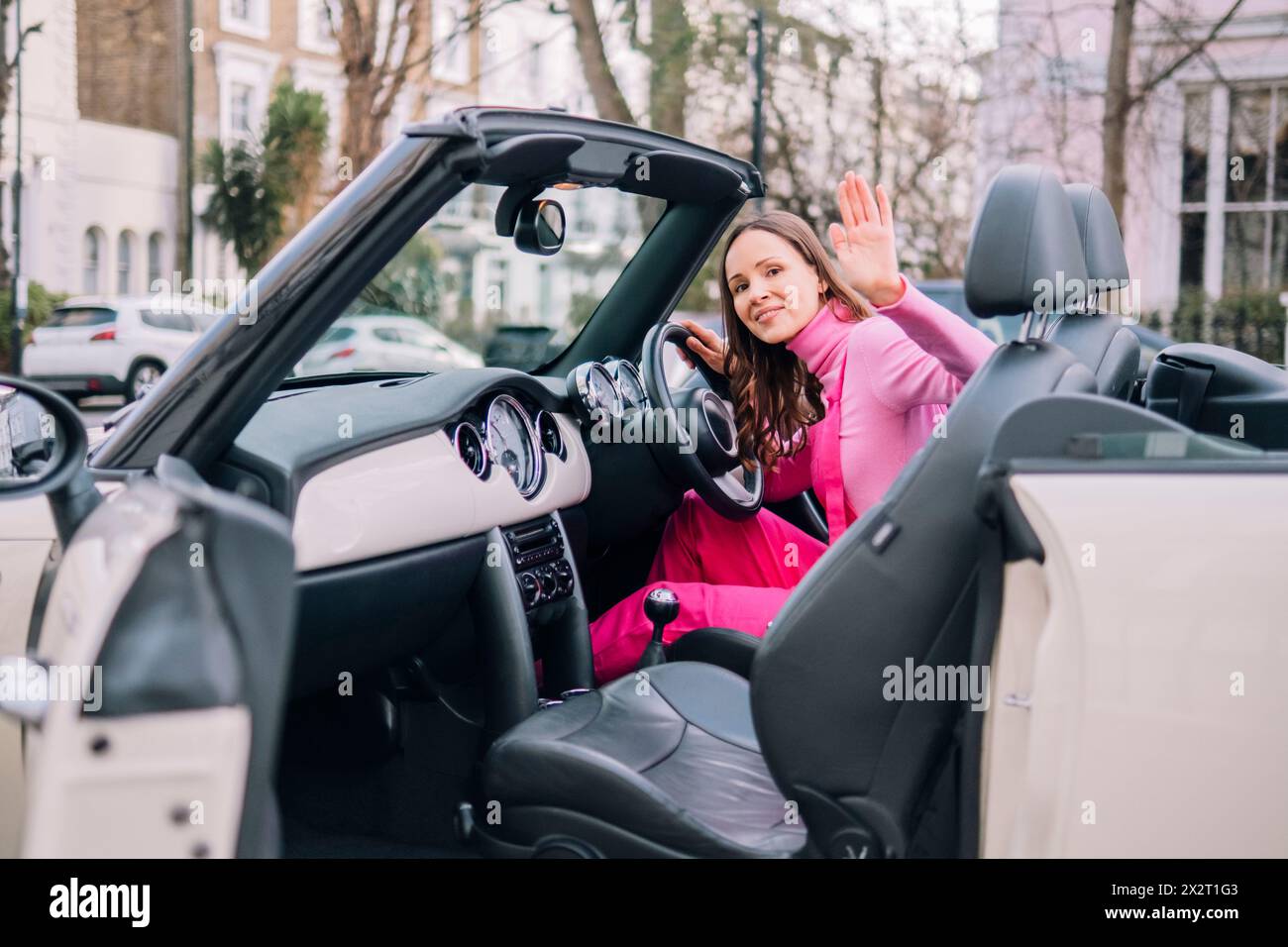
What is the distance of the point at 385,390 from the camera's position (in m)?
2.58

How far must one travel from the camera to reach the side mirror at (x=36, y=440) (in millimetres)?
1815

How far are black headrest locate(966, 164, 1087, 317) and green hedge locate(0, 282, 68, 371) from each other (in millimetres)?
19213

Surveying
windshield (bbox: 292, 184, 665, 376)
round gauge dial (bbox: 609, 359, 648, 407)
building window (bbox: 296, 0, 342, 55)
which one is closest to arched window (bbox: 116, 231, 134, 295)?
building window (bbox: 296, 0, 342, 55)

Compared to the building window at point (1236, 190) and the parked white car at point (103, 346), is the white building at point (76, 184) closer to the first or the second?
the parked white car at point (103, 346)

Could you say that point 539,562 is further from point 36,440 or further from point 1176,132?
point 1176,132

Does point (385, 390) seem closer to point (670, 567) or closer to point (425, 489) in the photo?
point (425, 489)

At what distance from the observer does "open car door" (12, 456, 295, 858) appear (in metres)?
1.38

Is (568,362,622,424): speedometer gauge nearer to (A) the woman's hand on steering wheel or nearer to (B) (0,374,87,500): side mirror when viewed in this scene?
(A) the woman's hand on steering wheel

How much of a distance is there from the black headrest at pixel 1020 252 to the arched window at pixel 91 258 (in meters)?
26.4

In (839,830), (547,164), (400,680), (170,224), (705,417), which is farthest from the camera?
(170,224)

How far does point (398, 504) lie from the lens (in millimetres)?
2348

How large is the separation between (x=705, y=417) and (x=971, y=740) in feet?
4.75
